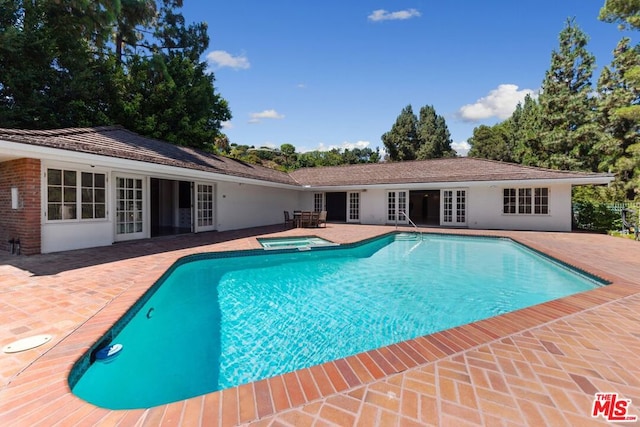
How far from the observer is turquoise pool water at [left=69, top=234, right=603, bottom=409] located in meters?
3.03

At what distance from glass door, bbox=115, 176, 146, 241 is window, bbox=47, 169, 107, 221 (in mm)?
722

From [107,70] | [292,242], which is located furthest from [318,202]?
[107,70]

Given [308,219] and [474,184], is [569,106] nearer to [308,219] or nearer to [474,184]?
[474,184]

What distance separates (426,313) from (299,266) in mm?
3973

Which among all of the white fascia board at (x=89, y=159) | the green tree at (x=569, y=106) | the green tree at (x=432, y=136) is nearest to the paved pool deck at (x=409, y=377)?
the white fascia board at (x=89, y=159)

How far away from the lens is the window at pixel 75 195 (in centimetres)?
736

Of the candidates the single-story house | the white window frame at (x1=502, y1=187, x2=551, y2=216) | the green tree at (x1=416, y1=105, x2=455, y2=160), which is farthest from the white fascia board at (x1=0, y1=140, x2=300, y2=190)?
the green tree at (x1=416, y1=105, x2=455, y2=160)

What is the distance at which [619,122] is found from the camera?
758 inches

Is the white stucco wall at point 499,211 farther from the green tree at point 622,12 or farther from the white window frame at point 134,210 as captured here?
the white window frame at point 134,210

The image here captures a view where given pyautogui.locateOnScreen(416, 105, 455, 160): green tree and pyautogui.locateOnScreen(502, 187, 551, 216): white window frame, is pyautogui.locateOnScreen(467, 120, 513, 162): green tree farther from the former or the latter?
pyautogui.locateOnScreen(502, 187, 551, 216): white window frame

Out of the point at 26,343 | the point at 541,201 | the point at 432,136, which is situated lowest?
the point at 26,343

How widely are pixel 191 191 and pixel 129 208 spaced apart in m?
2.62

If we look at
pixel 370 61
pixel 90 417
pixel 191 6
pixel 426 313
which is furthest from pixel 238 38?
pixel 90 417

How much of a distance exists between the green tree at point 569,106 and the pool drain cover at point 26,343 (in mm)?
29305
